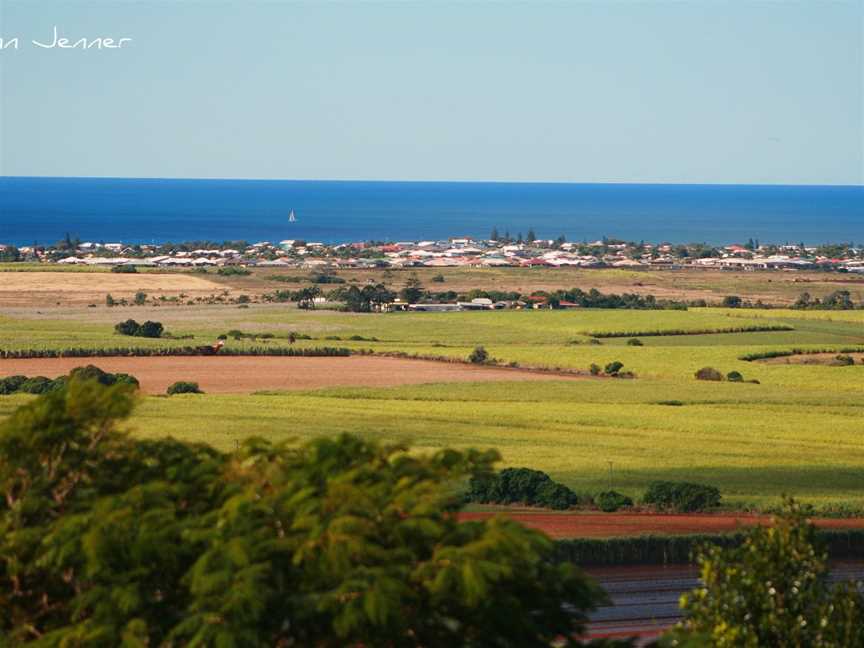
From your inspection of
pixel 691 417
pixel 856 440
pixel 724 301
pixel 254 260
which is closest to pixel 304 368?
pixel 691 417

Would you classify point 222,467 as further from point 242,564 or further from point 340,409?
point 340,409

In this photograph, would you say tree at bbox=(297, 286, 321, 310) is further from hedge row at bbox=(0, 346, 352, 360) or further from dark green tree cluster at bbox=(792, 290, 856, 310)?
dark green tree cluster at bbox=(792, 290, 856, 310)

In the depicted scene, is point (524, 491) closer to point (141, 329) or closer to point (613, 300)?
point (141, 329)

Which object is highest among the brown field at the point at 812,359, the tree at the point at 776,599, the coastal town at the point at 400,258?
the tree at the point at 776,599

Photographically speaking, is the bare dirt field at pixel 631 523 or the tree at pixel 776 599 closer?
the tree at pixel 776 599

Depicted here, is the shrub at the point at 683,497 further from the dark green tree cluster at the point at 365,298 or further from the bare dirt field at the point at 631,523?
the dark green tree cluster at the point at 365,298

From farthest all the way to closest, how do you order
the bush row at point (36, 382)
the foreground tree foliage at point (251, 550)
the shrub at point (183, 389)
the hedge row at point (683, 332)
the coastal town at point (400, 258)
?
the coastal town at point (400, 258) → the hedge row at point (683, 332) → the shrub at point (183, 389) → the bush row at point (36, 382) → the foreground tree foliage at point (251, 550)

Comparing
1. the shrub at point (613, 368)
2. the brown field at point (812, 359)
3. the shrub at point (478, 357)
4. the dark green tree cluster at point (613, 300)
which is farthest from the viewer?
the dark green tree cluster at point (613, 300)

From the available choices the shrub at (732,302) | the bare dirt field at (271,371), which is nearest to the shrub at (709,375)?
the bare dirt field at (271,371)
